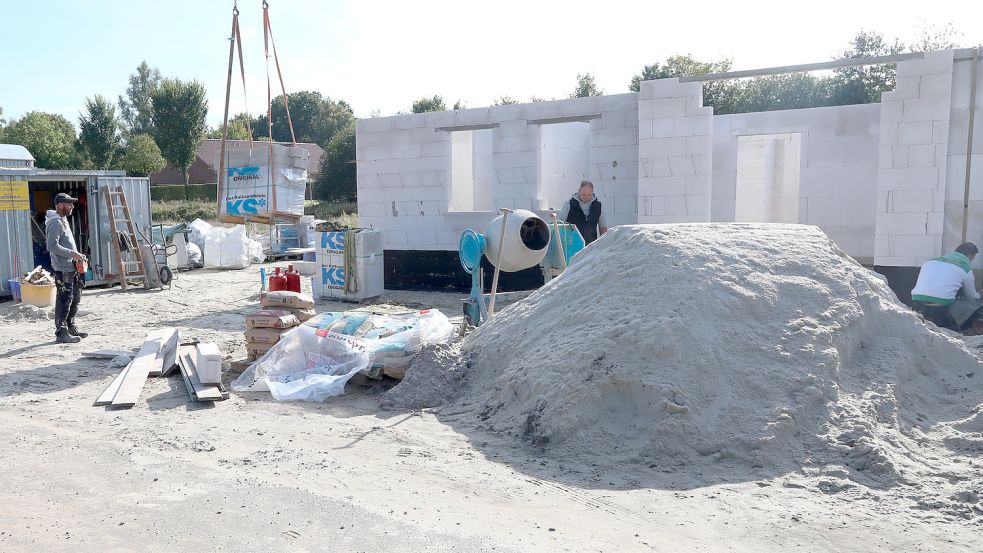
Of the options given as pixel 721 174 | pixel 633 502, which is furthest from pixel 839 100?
pixel 633 502

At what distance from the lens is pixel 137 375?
6523mm

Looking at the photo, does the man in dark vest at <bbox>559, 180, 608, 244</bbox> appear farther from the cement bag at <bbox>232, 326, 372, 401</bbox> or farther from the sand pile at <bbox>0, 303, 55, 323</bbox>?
the sand pile at <bbox>0, 303, 55, 323</bbox>

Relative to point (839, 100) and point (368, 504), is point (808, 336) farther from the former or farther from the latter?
point (839, 100)

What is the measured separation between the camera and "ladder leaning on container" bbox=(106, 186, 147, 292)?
13406mm

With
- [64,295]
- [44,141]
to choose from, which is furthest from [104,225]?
[44,141]

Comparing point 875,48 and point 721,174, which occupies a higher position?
point 875,48

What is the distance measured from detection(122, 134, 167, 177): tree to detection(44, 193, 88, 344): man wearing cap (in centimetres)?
3014

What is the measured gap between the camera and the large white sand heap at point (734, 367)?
4312 millimetres

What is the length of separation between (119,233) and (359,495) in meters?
11.6

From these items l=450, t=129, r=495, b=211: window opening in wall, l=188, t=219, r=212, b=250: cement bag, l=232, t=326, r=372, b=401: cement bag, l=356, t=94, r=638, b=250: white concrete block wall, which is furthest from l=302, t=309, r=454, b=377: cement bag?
l=188, t=219, r=212, b=250: cement bag

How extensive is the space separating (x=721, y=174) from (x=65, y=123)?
4198 cm

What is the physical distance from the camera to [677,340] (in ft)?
15.8

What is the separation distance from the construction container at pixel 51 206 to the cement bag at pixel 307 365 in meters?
8.08

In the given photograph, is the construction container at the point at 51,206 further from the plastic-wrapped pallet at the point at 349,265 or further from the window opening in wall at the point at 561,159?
the window opening in wall at the point at 561,159
